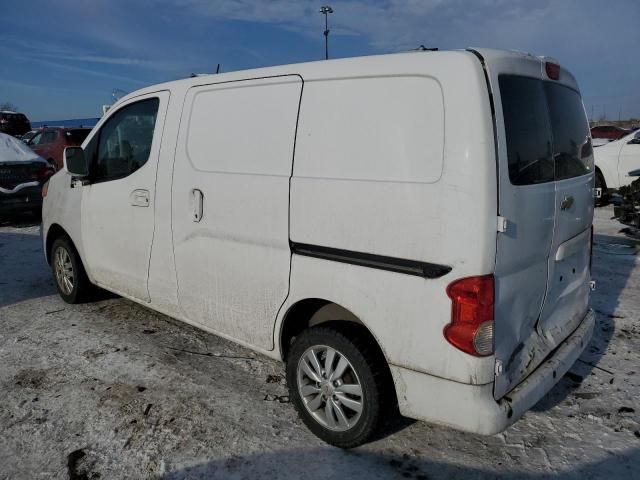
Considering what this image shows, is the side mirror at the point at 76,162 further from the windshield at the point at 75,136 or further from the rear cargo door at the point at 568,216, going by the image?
the windshield at the point at 75,136

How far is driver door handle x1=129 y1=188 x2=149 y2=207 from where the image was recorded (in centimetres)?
373

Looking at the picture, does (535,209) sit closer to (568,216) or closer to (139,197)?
(568,216)

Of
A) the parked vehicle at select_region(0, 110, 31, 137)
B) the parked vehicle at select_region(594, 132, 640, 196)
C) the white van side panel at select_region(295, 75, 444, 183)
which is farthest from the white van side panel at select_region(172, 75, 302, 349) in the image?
the parked vehicle at select_region(0, 110, 31, 137)

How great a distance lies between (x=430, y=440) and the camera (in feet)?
9.30

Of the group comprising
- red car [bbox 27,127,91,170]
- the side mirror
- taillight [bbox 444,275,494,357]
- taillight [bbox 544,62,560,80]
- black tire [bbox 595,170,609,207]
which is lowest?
taillight [bbox 444,275,494,357]

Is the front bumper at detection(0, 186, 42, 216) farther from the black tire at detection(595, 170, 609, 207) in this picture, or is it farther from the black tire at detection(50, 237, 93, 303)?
the black tire at detection(595, 170, 609, 207)

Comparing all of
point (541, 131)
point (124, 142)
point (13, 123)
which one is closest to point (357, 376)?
point (541, 131)

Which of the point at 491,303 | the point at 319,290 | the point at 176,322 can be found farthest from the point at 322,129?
the point at 176,322

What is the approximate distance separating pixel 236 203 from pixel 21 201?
7.89 metres

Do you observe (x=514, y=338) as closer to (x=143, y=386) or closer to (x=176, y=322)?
(x=143, y=386)

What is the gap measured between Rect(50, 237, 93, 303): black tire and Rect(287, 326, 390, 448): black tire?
113 inches

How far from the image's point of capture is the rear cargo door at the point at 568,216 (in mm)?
2684

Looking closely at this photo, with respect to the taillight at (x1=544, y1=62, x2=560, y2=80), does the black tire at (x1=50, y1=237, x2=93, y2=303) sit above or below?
below

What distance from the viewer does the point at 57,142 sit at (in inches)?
581
